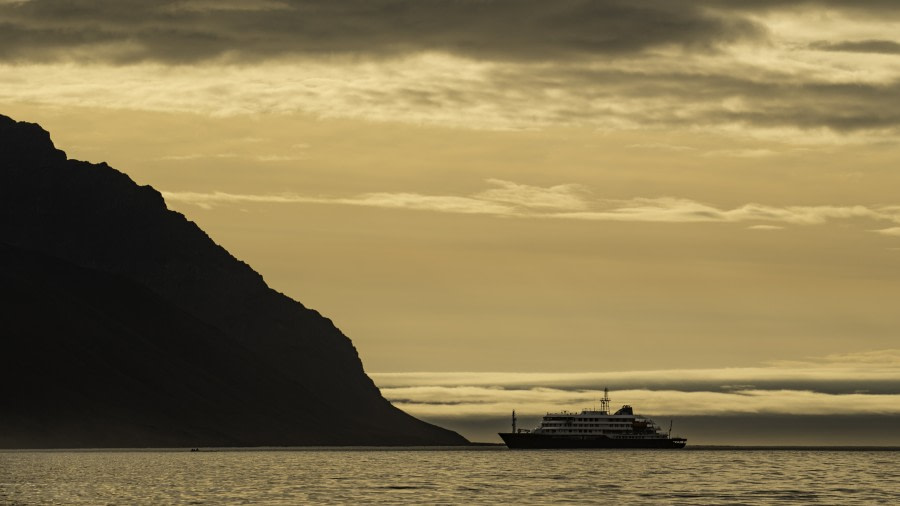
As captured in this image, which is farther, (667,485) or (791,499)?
(667,485)

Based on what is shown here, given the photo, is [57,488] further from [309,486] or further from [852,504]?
[852,504]

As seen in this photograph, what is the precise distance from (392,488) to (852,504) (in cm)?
5385

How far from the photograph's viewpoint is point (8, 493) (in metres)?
168

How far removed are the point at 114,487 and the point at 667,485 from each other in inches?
2733

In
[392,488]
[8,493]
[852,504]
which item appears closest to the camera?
[852,504]

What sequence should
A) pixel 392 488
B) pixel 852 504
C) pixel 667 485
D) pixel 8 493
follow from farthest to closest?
pixel 667 485 < pixel 392 488 < pixel 8 493 < pixel 852 504

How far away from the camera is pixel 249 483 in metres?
196

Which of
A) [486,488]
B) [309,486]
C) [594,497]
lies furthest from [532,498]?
[309,486]

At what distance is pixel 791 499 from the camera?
164250 mm

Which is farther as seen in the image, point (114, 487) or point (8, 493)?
point (114, 487)

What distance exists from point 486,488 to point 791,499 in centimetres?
3675

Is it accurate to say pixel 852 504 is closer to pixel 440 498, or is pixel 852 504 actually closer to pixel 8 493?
pixel 440 498

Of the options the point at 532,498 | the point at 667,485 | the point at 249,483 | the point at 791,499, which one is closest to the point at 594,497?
the point at 532,498

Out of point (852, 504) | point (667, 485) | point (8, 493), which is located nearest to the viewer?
point (852, 504)
